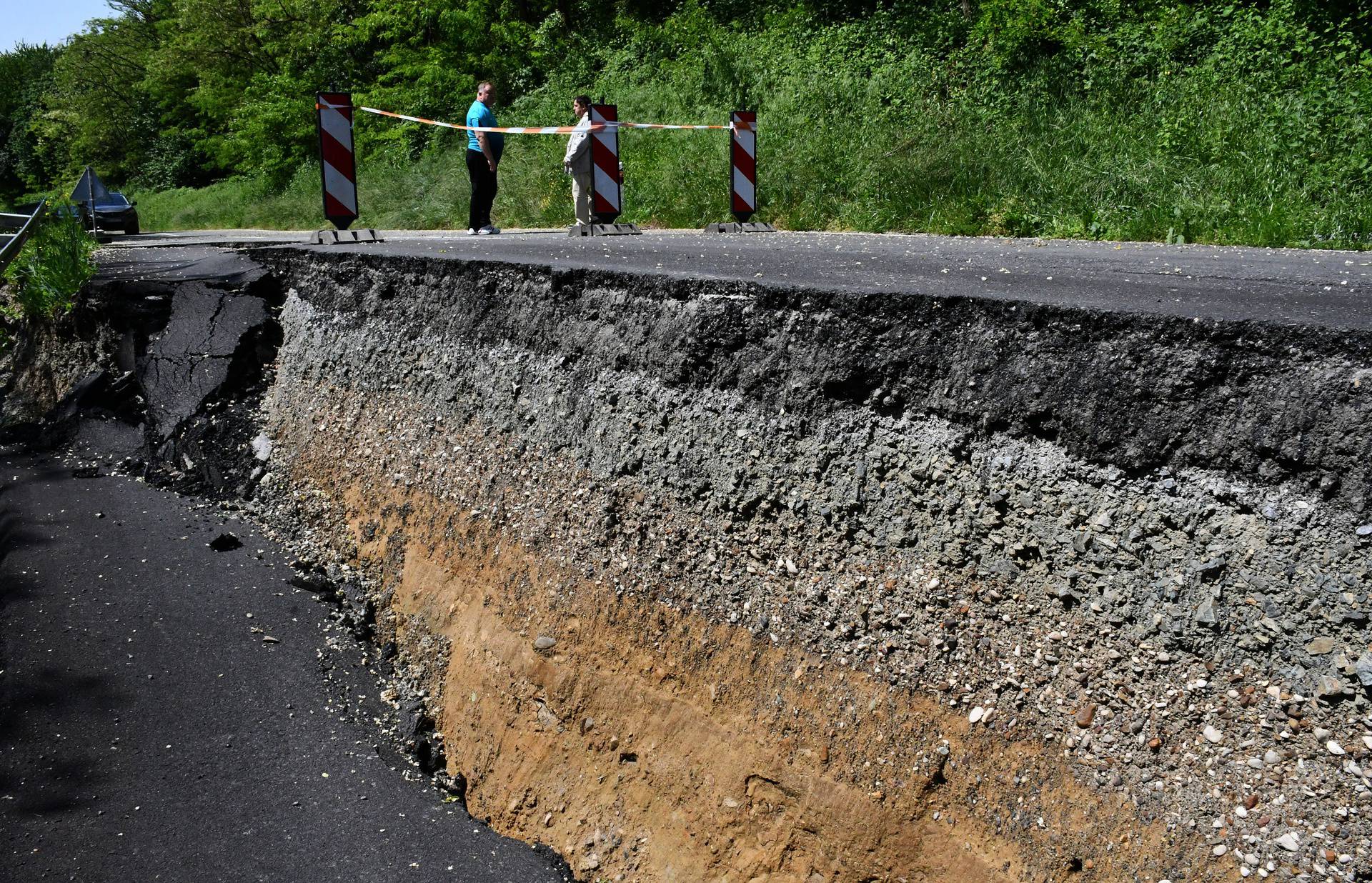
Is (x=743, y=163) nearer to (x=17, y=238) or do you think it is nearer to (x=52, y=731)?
(x=17, y=238)

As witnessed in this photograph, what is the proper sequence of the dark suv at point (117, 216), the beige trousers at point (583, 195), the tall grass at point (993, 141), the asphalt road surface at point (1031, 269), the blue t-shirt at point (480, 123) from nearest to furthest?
the asphalt road surface at point (1031, 269)
the tall grass at point (993, 141)
the beige trousers at point (583, 195)
the blue t-shirt at point (480, 123)
the dark suv at point (117, 216)

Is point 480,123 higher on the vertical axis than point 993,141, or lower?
higher

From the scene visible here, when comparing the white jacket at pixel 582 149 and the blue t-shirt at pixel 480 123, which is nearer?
the white jacket at pixel 582 149

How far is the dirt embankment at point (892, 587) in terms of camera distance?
2.28m

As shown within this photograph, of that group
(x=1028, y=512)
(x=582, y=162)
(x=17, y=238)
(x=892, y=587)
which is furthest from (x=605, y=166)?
(x=1028, y=512)

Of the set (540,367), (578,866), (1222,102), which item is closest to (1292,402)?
(578,866)

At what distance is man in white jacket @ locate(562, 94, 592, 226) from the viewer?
31.6ft

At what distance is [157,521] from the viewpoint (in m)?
6.29

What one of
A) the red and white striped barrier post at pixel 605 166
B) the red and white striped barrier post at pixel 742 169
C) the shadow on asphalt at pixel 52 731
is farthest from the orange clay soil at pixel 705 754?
the red and white striped barrier post at pixel 742 169

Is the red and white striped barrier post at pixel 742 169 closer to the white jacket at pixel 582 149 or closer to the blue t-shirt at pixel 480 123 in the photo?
the white jacket at pixel 582 149

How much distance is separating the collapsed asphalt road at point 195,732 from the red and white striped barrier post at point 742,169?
5.66 m

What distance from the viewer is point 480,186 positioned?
9.91m

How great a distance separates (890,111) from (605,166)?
373cm

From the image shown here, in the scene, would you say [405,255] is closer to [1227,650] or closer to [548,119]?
[1227,650]
